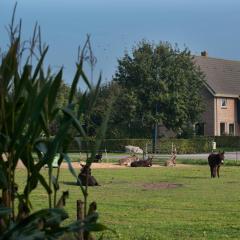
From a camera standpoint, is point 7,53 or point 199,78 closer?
point 7,53

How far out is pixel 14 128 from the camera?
132 inches

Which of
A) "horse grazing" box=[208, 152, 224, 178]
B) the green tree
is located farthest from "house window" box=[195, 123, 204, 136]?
"horse grazing" box=[208, 152, 224, 178]

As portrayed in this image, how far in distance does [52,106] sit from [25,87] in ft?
0.64

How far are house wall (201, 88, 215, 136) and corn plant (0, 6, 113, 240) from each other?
6191 cm

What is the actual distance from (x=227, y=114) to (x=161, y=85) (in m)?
14.0

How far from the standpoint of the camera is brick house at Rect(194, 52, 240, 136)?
65375 mm

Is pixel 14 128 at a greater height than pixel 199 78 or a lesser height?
lesser

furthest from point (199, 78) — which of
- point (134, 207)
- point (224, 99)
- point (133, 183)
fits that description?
point (134, 207)

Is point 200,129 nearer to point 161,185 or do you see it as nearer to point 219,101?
point 219,101

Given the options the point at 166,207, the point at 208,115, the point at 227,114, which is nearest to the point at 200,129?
the point at 208,115

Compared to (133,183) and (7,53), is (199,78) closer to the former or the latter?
(133,183)

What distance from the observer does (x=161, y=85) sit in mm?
55375

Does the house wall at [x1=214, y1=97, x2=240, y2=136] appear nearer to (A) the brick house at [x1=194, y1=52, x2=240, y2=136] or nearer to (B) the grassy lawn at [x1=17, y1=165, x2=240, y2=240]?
(A) the brick house at [x1=194, y1=52, x2=240, y2=136]

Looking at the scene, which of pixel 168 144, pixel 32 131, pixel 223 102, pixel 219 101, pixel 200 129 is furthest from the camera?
pixel 223 102
